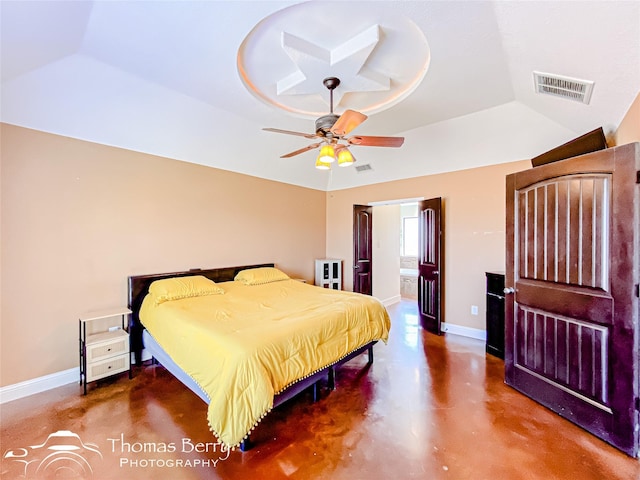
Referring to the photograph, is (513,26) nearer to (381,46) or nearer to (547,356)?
(381,46)

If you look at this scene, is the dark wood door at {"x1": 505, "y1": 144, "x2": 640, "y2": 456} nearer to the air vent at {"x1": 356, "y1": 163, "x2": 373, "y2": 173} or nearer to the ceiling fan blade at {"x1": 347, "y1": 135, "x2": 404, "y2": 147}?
the ceiling fan blade at {"x1": 347, "y1": 135, "x2": 404, "y2": 147}

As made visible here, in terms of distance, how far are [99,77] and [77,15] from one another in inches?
30.8

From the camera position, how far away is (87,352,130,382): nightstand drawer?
8.82 ft

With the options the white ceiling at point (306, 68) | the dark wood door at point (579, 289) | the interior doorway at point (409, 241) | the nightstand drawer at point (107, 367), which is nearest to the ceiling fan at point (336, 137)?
the white ceiling at point (306, 68)

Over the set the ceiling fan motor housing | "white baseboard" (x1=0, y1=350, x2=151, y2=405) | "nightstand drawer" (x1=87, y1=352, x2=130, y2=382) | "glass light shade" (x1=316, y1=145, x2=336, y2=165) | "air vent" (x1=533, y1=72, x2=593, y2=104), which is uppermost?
"air vent" (x1=533, y1=72, x2=593, y2=104)

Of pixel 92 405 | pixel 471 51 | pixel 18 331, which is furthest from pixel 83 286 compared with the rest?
pixel 471 51

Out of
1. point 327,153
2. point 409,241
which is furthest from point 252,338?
point 409,241

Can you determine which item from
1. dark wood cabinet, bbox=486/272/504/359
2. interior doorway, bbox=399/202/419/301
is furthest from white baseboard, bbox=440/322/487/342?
interior doorway, bbox=399/202/419/301

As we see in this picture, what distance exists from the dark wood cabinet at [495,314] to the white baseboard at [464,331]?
454 millimetres

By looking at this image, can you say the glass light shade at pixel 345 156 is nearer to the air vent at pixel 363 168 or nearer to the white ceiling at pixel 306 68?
the white ceiling at pixel 306 68

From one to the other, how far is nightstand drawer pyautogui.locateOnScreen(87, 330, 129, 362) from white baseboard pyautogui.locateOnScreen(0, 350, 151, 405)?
487 millimetres

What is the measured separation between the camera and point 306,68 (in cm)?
249

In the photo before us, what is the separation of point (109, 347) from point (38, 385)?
702 millimetres

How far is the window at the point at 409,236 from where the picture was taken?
822 cm
